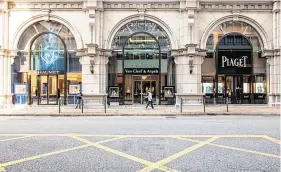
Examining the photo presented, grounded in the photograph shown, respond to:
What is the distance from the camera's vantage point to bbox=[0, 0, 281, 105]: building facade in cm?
2420

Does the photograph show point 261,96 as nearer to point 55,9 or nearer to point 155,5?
point 155,5

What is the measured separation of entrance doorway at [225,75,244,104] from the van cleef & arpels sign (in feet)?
2.50

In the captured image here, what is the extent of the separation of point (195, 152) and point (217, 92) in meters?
19.5

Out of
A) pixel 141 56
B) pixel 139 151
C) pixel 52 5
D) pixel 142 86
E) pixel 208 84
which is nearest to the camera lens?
pixel 139 151

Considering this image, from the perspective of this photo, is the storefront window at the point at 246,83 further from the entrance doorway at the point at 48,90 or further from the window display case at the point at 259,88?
the entrance doorway at the point at 48,90

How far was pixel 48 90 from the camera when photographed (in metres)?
25.8

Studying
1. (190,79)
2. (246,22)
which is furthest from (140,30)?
(246,22)

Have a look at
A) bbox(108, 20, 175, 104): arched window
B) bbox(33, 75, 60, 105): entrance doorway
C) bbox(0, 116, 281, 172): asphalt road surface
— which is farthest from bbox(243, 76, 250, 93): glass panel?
bbox(33, 75, 60, 105): entrance doorway

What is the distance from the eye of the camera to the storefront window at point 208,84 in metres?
26.1

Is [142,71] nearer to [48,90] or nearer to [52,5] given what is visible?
[48,90]

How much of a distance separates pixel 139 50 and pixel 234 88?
9358 mm

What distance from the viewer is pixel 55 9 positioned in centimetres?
2452

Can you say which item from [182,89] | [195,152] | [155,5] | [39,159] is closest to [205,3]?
[155,5]

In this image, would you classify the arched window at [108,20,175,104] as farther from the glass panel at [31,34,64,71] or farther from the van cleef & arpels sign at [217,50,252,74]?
the glass panel at [31,34,64,71]
